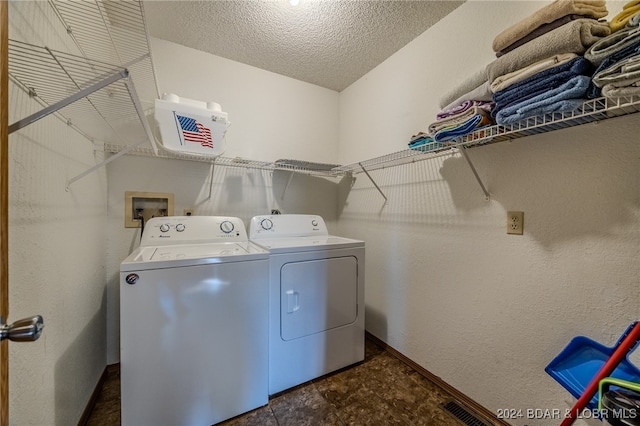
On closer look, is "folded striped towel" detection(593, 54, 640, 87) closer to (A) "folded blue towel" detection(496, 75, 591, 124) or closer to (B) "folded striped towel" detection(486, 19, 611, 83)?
(A) "folded blue towel" detection(496, 75, 591, 124)

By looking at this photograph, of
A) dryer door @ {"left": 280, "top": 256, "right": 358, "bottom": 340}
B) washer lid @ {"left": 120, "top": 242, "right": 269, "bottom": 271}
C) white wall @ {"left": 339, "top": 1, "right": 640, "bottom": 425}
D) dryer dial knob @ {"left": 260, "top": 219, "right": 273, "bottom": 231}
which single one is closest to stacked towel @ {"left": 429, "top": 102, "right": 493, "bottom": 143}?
white wall @ {"left": 339, "top": 1, "right": 640, "bottom": 425}

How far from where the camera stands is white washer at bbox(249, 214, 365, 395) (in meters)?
1.51

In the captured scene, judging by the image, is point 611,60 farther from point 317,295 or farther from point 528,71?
point 317,295

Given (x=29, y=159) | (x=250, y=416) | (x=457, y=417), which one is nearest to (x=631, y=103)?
(x=457, y=417)

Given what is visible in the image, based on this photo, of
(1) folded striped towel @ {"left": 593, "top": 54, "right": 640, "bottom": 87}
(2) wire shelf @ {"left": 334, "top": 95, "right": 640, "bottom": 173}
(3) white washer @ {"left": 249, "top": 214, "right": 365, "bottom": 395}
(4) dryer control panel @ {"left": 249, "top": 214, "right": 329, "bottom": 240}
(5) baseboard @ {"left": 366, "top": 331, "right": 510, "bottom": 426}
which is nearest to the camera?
(1) folded striped towel @ {"left": 593, "top": 54, "right": 640, "bottom": 87}

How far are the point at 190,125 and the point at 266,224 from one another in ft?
2.83

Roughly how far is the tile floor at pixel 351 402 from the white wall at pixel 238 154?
1.74 ft

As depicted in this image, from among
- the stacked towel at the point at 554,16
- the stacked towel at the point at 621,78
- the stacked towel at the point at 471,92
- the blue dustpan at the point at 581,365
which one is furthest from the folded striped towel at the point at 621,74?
the blue dustpan at the point at 581,365

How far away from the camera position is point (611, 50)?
0.78 meters

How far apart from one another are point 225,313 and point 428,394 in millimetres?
1354

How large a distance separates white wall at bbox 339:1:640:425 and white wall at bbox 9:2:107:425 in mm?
1925

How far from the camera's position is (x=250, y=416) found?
137 cm

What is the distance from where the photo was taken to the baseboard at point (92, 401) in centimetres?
127

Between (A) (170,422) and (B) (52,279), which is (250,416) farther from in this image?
(B) (52,279)
